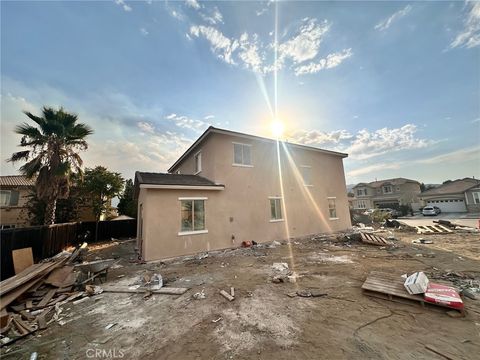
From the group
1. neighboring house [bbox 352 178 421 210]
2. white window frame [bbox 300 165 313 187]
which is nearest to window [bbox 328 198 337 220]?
white window frame [bbox 300 165 313 187]

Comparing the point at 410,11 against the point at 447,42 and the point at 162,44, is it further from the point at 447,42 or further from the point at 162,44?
the point at 162,44

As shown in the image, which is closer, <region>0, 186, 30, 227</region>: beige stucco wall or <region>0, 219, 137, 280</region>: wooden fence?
<region>0, 219, 137, 280</region>: wooden fence

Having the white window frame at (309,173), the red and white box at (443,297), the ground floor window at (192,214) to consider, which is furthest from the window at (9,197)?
the red and white box at (443,297)

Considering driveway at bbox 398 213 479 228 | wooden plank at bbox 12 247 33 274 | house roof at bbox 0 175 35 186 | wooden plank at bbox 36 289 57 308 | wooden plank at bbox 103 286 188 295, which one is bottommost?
driveway at bbox 398 213 479 228

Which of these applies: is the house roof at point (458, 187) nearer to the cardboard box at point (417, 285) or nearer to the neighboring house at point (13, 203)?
the cardboard box at point (417, 285)

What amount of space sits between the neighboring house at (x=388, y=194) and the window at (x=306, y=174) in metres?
28.4

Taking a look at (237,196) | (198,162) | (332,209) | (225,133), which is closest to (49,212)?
(198,162)

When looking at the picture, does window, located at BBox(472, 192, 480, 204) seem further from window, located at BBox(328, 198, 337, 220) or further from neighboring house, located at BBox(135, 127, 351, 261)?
window, located at BBox(328, 198, 337, 220)

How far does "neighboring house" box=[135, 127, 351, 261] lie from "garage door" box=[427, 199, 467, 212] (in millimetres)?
31252

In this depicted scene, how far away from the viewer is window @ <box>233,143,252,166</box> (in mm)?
12836

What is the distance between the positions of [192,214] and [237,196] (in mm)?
3076

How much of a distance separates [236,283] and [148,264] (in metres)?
4.94

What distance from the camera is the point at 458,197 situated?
3334cm

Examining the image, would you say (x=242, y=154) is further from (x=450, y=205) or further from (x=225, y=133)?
(x=450, y=205)
